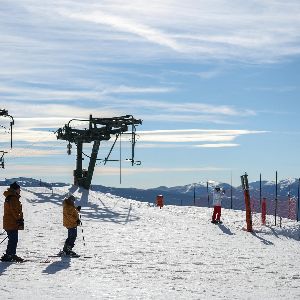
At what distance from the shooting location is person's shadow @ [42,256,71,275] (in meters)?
12.4

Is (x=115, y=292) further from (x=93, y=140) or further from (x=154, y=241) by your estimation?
(x=93, y=140)

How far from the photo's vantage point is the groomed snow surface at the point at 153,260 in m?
10.6

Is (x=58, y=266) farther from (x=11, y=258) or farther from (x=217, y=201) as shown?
(x=217, y=201)

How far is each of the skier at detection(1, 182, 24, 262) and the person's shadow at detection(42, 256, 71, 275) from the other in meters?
0.79

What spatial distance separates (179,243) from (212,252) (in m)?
2.00

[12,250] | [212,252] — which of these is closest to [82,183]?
[212,252]

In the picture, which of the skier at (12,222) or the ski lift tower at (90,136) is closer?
the skier at (12,222)

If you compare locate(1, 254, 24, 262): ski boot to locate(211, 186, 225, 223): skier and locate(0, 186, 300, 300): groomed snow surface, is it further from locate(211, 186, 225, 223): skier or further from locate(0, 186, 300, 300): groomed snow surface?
locate(211, 186, 225, 223): skier

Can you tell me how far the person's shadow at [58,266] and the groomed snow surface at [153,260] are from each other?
0.02m

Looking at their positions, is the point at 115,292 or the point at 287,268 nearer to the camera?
the point at 115,292

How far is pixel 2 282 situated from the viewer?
10766mm

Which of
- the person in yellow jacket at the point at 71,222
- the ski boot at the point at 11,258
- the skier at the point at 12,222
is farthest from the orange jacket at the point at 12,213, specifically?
the person in yellow jacket at the point at 71,222

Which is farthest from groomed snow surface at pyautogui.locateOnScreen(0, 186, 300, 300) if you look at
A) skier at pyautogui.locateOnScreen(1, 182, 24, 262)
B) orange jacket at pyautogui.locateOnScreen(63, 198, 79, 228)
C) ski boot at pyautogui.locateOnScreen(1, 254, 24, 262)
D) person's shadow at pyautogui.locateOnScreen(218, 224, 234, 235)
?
orange jacket at pyautogui.locateOnScreen(63, 198, 79, 228)

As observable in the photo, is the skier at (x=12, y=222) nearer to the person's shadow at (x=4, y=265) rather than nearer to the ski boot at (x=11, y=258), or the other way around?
the ski boot at (x=11, y=258)
